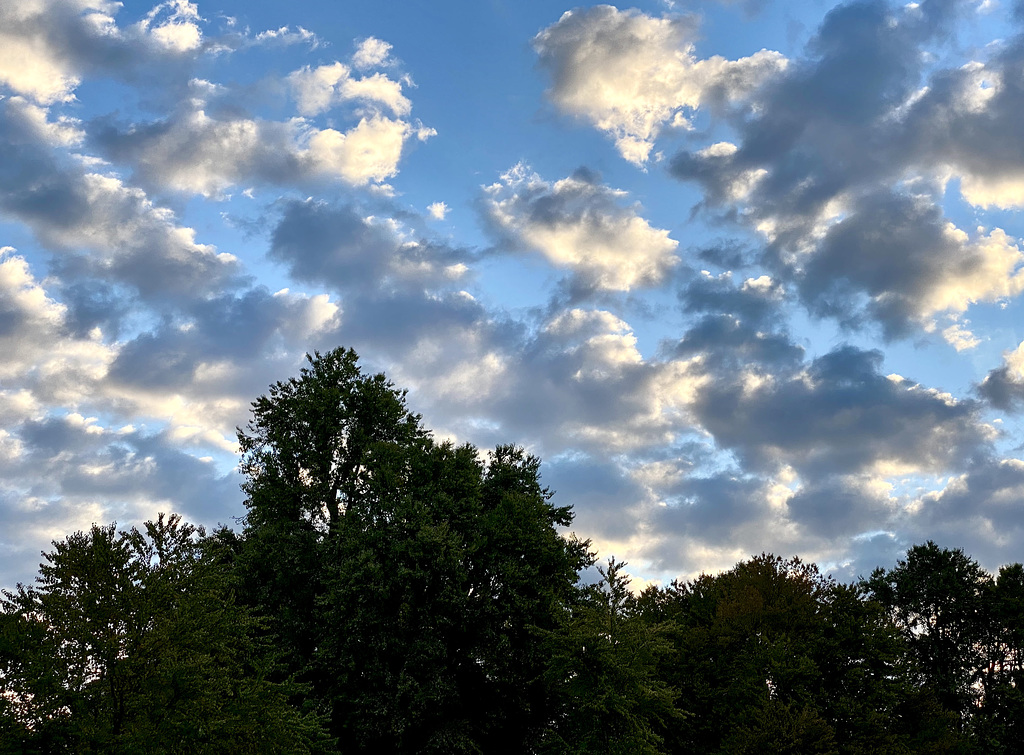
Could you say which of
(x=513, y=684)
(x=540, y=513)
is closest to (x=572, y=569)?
(x=540, y=513)

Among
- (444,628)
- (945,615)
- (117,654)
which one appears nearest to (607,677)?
(444,628)

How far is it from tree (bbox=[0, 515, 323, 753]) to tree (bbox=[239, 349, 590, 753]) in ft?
40.9

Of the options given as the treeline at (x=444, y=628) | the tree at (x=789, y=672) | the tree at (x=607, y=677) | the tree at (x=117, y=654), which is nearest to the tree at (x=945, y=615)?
the treeline at (x=444, y=628)

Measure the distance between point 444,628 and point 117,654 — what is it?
20.9 m

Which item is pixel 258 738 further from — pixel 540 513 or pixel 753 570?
Answer: pixel 753 570

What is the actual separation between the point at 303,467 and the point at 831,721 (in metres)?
33.6

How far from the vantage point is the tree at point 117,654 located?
23766mm

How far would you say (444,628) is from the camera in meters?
43.7

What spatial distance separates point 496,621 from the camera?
1766 inches

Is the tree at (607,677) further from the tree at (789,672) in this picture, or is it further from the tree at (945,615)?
the tree at (945,615)

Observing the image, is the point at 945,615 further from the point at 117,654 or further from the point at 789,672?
the point at 117,654

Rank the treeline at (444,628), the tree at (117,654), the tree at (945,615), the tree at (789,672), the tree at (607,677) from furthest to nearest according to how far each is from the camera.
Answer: the tree at (945,615) → the tree at (789,672) → the tree at (607,677) → the treeline at (444,628) → the tree at (117,654)

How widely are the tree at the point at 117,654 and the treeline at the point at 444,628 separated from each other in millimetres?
103

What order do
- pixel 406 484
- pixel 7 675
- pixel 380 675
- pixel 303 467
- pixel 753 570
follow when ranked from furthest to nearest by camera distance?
pixel 753 570
pixel 303 467
pixel 406 484
pixel 380 675
pixel 7 675
